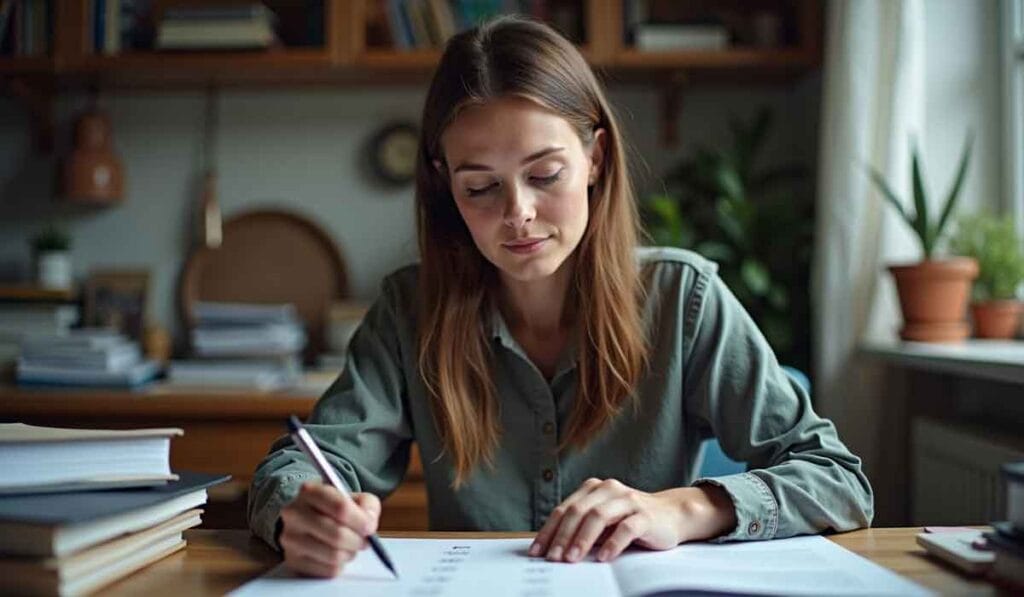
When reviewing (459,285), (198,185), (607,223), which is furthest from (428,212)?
(198,185)

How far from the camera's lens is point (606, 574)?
0.78 metres

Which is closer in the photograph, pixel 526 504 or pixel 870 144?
pixel 526 504

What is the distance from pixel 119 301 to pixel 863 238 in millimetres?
2001

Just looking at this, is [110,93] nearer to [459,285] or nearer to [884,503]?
[459,285]

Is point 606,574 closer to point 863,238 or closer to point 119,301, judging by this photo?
point 863,238

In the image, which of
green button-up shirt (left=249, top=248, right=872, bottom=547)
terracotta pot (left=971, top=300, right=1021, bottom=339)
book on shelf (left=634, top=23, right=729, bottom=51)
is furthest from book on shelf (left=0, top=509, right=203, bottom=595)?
book on shelf (left=634, top=23, right=729, bottom=51)

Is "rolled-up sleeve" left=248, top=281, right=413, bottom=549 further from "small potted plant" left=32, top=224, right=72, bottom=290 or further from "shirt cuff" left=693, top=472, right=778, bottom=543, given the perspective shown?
"small potted plant" left=32, top=224, right=72, bottom=290

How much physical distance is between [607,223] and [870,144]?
102 cm

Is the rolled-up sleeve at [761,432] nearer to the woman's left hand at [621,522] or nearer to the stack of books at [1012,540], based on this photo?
the woman's left hand at [621,522]

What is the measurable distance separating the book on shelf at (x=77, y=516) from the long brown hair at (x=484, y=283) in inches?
17.3

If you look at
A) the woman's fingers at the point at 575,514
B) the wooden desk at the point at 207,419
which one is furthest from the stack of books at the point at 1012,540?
the wooden desk at the point at 207,419

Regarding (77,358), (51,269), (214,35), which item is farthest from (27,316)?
(214,35)

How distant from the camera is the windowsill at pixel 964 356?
142 centimetres

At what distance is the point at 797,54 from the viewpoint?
7.70ft
